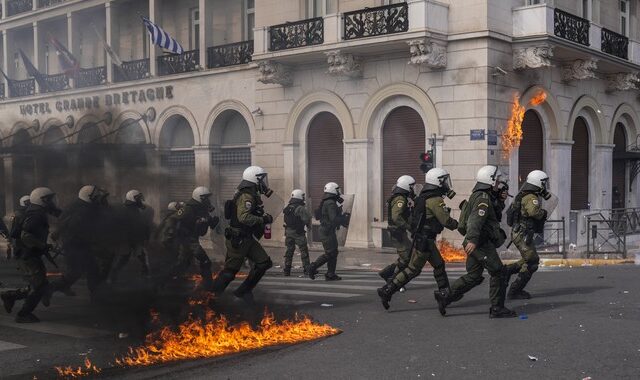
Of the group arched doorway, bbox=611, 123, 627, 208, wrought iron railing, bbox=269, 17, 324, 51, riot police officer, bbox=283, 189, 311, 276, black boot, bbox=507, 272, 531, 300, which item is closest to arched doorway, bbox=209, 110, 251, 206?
wrought iron railing, bbox=269, 17, 324, 51

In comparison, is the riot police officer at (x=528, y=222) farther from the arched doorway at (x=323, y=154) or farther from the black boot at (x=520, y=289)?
the arched doorway at (x=323, y=154)

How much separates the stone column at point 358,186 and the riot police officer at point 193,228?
9435 millimetres

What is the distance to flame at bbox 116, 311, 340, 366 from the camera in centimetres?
695

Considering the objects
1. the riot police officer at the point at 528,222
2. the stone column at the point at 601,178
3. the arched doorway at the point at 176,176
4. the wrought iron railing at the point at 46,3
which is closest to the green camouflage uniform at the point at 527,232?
the riot police officer at the point at 528,222

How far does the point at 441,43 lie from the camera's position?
18953 millimetres

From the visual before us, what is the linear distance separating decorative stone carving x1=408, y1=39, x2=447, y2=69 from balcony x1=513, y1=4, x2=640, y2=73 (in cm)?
206

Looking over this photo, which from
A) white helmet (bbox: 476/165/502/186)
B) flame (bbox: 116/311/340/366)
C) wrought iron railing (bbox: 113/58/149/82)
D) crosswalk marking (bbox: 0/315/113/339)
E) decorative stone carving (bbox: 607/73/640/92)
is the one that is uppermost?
wrought iron railing (bbox: 113/58/149/82)

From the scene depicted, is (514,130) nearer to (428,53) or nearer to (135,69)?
(428,53)

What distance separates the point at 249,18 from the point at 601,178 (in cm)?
1215

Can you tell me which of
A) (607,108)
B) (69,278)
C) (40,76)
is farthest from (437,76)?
(69,278)

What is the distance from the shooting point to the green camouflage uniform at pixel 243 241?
29.7 ft

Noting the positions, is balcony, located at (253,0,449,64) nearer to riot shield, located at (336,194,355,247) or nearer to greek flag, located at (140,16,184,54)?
greek flag, located at (140,16,184,54)

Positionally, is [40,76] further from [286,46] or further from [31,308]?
[31,308]

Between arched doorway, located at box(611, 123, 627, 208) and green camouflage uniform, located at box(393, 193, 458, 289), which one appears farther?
arched doorway, located at box(611, 123, 627, 208)
